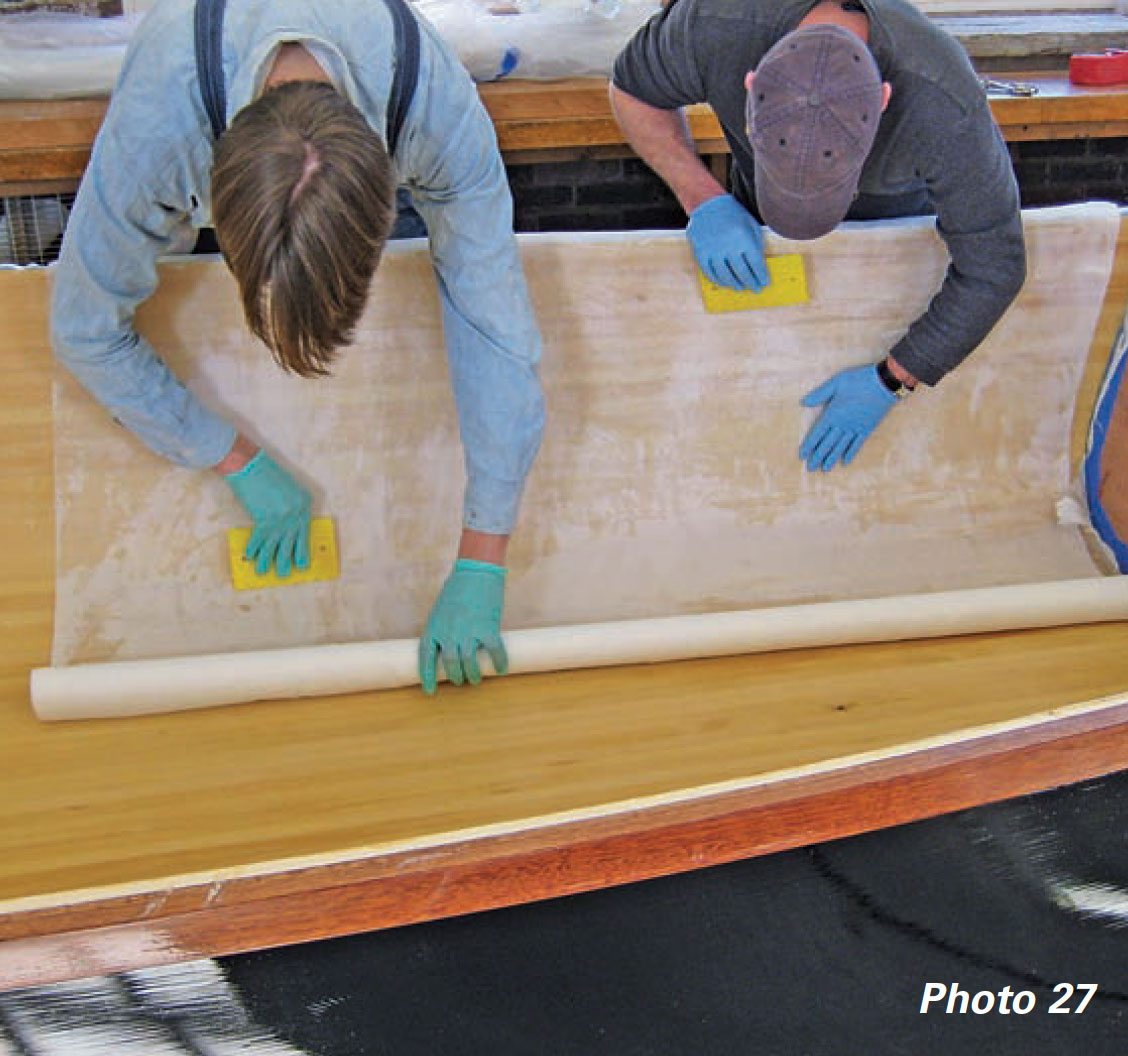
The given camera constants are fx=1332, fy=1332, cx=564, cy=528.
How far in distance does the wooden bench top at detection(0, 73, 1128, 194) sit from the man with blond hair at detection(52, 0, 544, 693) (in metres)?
0.79

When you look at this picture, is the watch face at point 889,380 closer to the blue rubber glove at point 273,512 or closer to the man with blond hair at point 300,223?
the man with blond hair at point 300,223

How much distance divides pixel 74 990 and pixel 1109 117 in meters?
2.37

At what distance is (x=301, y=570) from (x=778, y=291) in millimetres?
738

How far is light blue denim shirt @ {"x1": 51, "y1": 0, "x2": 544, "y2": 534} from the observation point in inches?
46.9

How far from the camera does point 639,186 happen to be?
8.63ft

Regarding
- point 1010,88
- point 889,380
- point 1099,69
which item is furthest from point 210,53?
point 1099,69

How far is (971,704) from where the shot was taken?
1551 millimetres

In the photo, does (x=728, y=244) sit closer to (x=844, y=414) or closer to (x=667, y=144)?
(x=667, y=144)

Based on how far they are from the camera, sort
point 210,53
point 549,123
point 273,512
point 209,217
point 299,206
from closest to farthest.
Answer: point 299,206 < point 210,53 < point 209,217 < point 273,512 < point 549,123

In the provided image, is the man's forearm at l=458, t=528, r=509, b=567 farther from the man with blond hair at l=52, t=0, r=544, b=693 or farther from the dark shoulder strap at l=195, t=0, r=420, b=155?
the dark shoulder strap at l=195, t=0, r=420, b=155

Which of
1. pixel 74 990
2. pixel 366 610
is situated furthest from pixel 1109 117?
pixel 74 990

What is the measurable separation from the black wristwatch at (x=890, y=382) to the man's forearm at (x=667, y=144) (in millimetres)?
324

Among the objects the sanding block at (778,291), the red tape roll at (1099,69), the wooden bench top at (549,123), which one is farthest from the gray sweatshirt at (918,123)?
the red tape roll at (1099,69)

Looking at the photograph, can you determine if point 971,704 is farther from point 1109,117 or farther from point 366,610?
point 1109,117
